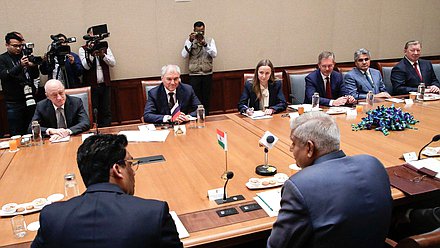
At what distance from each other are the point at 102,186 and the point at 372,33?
22.0ft

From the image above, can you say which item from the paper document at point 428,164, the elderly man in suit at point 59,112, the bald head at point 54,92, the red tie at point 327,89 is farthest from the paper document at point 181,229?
the red tie at point 327,89

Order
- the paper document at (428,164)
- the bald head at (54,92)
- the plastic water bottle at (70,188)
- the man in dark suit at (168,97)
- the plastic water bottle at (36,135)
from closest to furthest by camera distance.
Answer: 1. the plastic water bottle at (70,188)
2. the paper document at (428,164)
3. the plastic water bottle at (36,135)
4. the bald head at (54,92)
5. the man in dark suit at (168,97)

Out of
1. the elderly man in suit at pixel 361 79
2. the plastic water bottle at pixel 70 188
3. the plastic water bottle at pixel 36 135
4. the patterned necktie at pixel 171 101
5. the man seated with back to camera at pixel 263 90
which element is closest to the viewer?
the plastic water bottle at pixel 70 188

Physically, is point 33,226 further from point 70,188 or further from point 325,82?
point 325,82

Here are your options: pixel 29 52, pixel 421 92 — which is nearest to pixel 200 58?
pixel 29 52

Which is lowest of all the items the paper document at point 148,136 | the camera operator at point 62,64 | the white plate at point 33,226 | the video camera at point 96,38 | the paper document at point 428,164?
the white plate at point 33,226

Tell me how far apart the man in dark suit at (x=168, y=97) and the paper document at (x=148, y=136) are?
396mm

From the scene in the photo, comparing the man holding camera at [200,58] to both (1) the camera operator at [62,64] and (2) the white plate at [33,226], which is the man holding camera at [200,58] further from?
(2) the white plate at [33,226]

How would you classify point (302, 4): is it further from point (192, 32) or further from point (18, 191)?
point (18, 191)

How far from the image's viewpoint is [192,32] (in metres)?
5.77

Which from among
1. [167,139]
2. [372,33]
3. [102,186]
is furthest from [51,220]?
[372,33]

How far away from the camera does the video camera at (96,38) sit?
493 cm

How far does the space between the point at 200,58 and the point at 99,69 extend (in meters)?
1.48

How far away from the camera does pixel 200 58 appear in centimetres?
A: 571
